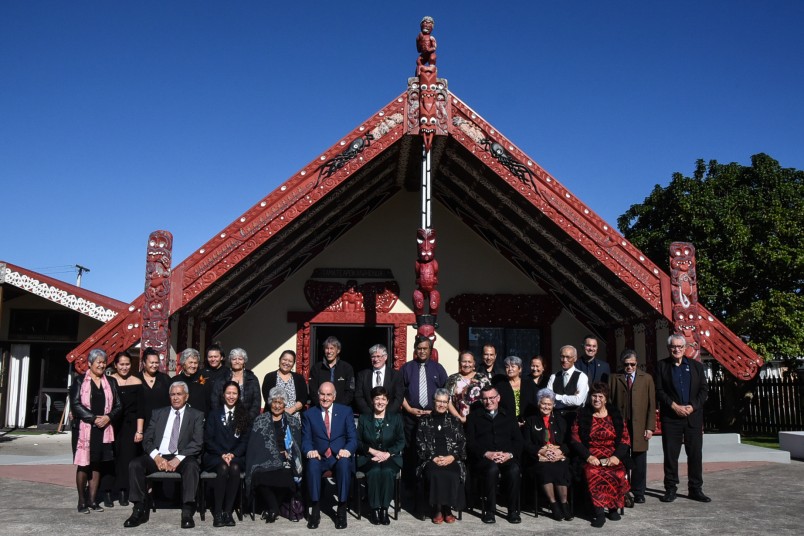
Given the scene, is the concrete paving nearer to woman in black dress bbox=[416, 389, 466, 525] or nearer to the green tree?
woman in black dress bbox=[416, 389, 466, 525]

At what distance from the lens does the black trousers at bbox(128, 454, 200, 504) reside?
5.94m

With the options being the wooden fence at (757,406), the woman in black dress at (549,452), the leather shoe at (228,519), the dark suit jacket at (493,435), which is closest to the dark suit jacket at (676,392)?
the woman in black dress at (549,452)

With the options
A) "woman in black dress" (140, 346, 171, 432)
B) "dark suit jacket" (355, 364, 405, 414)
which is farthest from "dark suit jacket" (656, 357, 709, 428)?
"woman in black dress" (140, 346, 171, 432)

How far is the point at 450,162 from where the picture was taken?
→ 1033cm

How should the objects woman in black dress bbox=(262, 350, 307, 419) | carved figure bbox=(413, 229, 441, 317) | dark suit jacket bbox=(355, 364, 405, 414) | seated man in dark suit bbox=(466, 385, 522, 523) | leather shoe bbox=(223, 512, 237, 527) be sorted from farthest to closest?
1. carved figure bbox=(413, 229, 441, 317)
2. woman in black dress bbox=(262, 350, 307, 419)
3. dark suit jacket bbox=(355, 364, 405, 414)
4. seated man in dark suit bbox=(466, 385, 522, 523)
5. leather shoe bbox=(223, 512, 237, 527)

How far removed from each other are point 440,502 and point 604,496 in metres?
1.44

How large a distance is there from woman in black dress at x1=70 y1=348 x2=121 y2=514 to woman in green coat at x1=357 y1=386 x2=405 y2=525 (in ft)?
7.92

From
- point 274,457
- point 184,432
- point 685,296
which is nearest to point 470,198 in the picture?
point 685,296

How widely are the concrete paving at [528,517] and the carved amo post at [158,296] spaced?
1.87 metres

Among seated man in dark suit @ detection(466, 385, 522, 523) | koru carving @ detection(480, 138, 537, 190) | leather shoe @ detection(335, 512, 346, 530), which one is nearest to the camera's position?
leather shoe @ detection(335, 512, 346, 530)

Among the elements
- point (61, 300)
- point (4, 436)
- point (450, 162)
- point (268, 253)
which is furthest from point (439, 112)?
point (4, 436)

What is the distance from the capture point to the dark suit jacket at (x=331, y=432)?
629 centimetres

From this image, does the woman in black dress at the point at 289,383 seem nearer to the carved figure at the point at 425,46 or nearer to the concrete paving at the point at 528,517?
the concrete paving at the point at 528,517

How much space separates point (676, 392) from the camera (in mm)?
7004
